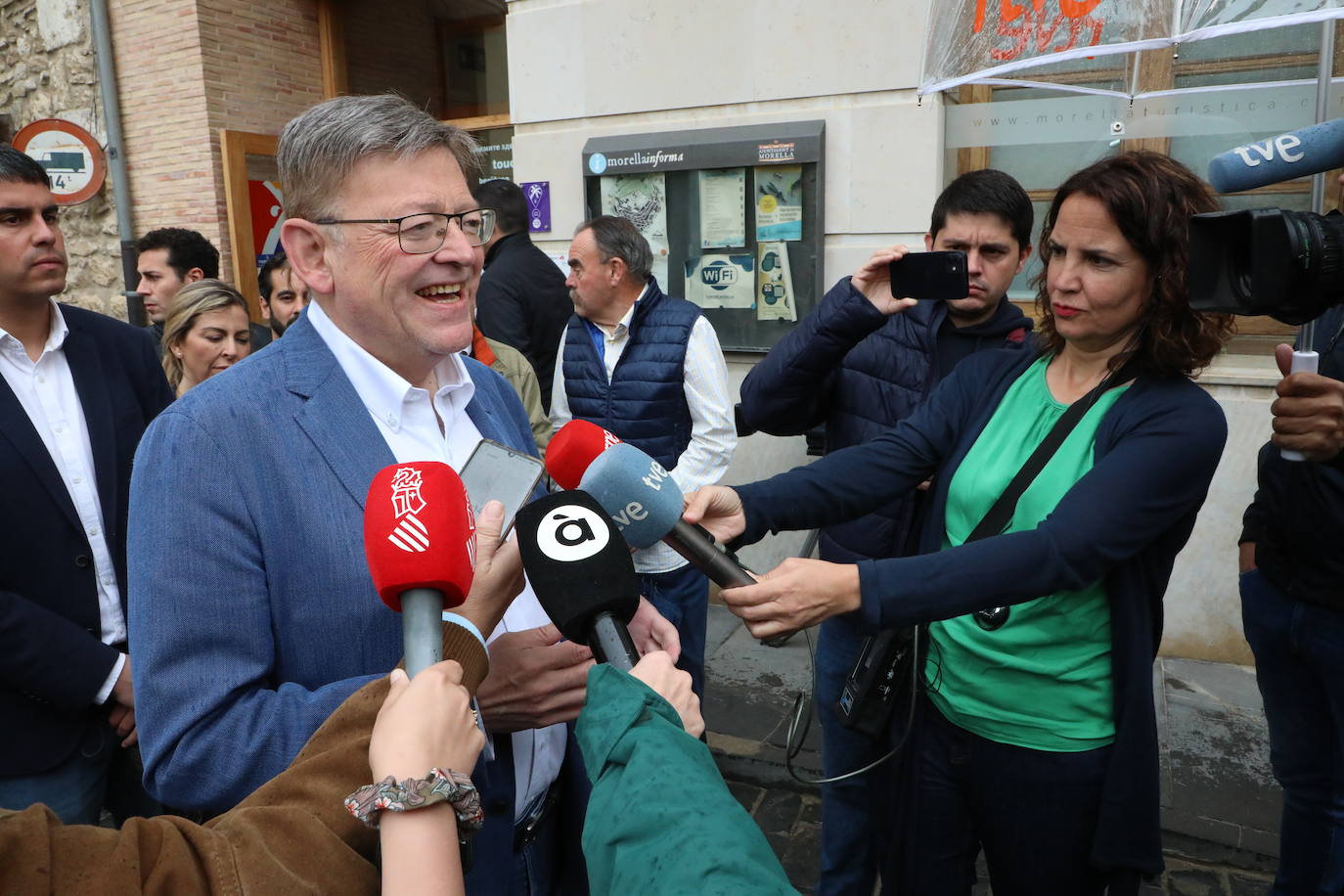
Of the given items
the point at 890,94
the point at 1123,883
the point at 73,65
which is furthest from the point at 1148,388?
the point at 73,65

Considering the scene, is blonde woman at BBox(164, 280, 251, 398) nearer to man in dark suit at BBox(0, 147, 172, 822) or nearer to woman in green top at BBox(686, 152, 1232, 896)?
man in dark suit at BBox(0, 147, 172, 822)

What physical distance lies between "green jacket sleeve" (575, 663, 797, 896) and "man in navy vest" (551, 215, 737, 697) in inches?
108

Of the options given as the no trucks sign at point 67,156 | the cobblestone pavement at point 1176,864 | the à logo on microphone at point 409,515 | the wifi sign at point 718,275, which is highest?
the no trucks sign at point 67,156

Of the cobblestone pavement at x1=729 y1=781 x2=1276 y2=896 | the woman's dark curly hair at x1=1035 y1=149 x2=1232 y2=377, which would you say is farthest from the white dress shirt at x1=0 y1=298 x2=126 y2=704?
the woman's dark curly hair at x1=1035 y1=149 x2=1232 y2=377

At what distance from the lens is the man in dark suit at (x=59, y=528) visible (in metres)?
2.34

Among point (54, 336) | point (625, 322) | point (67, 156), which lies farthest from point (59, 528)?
point (67, 156)

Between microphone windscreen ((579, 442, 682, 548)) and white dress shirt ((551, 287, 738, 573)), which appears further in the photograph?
→ white dress shirt ((551, 287, 738, 573))

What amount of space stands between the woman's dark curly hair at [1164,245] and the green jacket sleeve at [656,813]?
148 cm

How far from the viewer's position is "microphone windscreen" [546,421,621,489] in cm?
173

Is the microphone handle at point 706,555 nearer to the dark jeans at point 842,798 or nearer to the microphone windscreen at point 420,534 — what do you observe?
the microphone windscreen at point 420,534

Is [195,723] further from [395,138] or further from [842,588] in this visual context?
[842,588]

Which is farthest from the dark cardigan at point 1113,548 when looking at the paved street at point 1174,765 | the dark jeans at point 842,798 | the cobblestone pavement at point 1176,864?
the paved street at point 1174,765

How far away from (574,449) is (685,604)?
2246mm

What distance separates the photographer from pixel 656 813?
0.89 m
